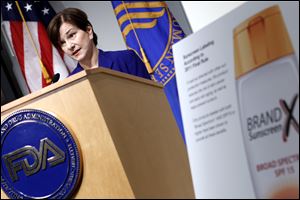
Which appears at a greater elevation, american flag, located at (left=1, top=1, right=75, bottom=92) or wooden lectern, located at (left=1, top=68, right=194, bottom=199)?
american flag, located at (left=1, top=1, right=75, bottom=92)

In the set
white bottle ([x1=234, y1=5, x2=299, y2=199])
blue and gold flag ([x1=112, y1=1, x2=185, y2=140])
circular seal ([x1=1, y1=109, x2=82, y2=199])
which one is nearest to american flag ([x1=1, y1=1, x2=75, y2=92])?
blue and gold flag ([x1=112, y1=1, x2=185, y2=140])

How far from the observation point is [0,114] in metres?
0.98

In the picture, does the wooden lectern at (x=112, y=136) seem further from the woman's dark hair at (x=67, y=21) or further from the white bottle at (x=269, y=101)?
the woman's dark hair at (x=67, y=21)

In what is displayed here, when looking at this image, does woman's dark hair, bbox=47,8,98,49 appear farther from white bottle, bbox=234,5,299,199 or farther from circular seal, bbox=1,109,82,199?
white bottle, bbox=234,5,299,199

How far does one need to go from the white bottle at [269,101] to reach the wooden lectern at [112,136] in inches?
9.3

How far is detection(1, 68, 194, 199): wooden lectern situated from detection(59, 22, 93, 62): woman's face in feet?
2.75

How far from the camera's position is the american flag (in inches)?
122

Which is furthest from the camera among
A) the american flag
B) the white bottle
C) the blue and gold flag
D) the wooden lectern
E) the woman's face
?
the american flag

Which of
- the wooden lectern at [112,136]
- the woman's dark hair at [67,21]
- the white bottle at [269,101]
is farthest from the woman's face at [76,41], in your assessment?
the white bottle at [269,101]

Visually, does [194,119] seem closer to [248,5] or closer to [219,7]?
[248,5]

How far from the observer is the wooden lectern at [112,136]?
0.86 metres

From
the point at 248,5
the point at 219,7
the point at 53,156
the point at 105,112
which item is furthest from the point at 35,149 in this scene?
the point at 219,7

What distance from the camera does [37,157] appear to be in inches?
35.9

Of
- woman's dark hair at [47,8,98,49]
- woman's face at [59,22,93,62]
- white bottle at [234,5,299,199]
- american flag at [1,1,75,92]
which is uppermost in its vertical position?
american flag at [1,1,75,92]
